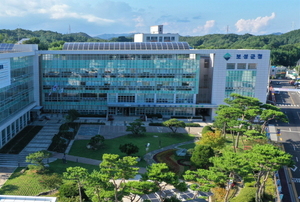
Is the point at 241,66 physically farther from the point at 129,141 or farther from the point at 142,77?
the point at 129,141

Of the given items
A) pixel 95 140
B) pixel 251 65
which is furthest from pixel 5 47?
pixel 251 65

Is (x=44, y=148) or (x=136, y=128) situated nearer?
(x=44, y=148)

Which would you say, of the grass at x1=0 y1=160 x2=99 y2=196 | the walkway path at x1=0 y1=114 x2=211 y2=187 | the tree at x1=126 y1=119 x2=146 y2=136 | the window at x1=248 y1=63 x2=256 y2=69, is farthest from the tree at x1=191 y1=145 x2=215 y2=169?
the window at x1=248 y1=63 x2=256 y2=69

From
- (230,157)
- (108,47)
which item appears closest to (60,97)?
(108,47)

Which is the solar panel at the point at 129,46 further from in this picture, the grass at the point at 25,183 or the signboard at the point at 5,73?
the grass at the point at 25,183

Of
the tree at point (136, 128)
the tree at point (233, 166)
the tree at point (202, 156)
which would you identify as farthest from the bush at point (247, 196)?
the tree at point (136, 128)
